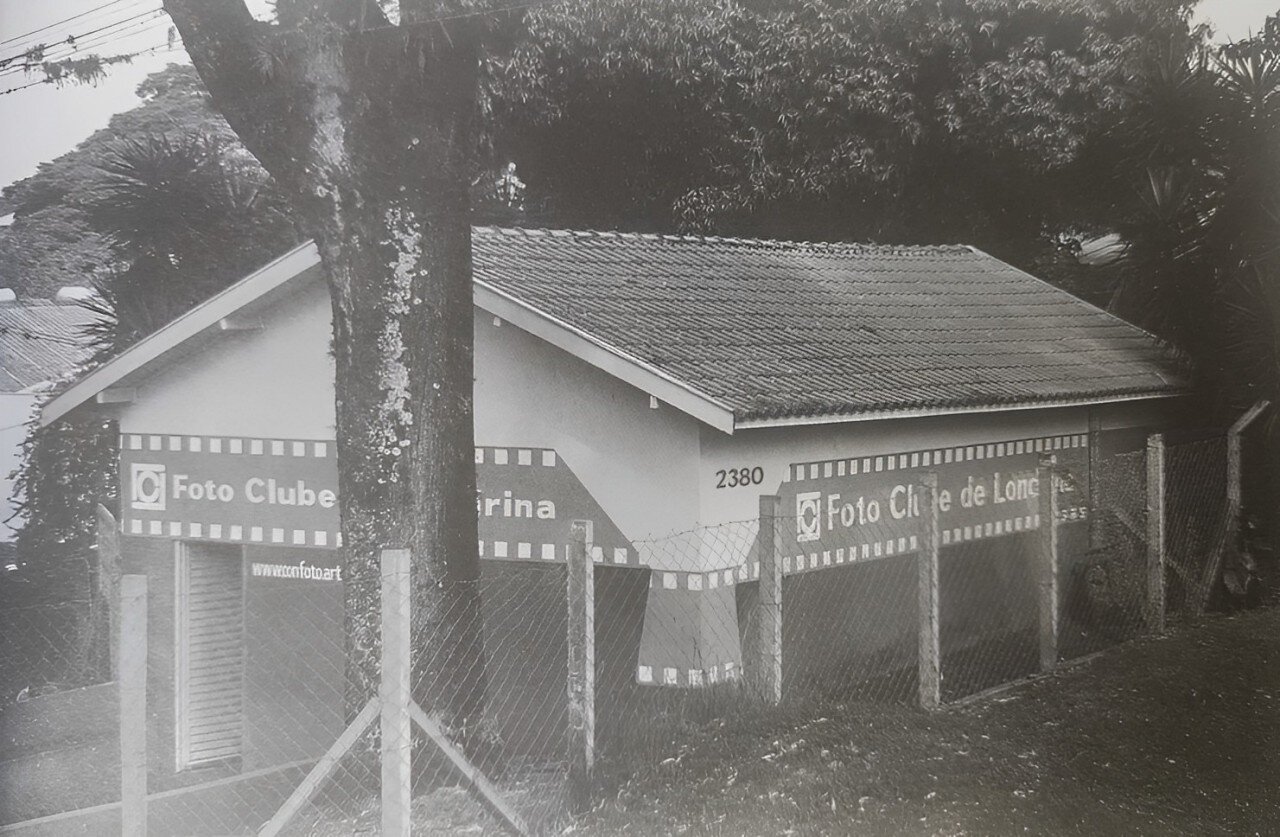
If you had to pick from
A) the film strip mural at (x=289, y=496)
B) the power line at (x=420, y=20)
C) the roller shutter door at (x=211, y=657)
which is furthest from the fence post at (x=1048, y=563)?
the roller shutter door at (x=211, y=657)

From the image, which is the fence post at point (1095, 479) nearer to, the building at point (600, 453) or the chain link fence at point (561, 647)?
the chain link fence at point (561, 647)

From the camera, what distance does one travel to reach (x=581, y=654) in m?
4.34

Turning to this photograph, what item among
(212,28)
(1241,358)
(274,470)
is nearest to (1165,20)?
(1241,358)

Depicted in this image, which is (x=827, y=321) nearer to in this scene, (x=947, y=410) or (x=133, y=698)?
(x=947, y=410)

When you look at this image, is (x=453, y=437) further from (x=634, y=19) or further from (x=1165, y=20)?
(x=1165, y=20)

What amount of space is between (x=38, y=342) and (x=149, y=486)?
1.41m

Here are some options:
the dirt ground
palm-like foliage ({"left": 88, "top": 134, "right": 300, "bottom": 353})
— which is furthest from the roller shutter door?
the dirt ground

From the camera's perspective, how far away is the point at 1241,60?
404 centimetres

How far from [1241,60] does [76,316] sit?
403 centimetres

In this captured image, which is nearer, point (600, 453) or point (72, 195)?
point (72, 195)

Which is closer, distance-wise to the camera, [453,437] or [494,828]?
[494,828]

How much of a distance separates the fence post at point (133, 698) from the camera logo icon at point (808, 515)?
2.99 metres

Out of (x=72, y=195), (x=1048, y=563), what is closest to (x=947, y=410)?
(x=1048, y=563)

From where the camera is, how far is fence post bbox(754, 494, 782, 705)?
4.99 m
